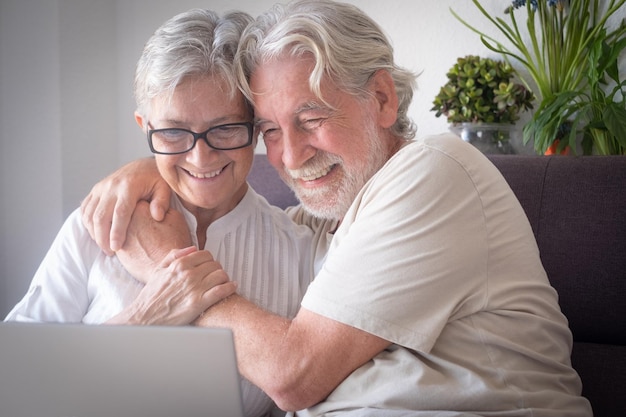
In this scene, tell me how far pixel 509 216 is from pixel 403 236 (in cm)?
24

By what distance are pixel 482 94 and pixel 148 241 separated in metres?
1.33

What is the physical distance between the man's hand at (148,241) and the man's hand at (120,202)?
15 mm

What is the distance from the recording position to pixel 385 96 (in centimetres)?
155

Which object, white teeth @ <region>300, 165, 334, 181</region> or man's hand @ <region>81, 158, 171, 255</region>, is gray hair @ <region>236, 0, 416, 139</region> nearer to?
white teeth @ <region>300, 165, 334, 181</region>

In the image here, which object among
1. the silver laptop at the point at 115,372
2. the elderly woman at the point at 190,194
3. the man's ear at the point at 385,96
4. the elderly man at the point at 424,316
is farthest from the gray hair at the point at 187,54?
the silver laptop at the point at 115,372

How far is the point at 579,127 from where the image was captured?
2.27 metres

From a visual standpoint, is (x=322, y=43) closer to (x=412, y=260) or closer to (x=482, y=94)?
(x=412, y=260)

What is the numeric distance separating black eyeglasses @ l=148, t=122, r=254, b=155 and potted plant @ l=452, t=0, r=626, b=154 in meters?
0.97

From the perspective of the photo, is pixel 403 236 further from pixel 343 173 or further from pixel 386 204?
pixel 343 173

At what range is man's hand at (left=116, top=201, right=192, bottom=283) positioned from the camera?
56.7 inches

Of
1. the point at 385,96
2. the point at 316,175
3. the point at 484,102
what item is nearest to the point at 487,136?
the point at 484,102

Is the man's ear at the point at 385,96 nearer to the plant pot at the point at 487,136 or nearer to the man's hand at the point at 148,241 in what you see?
the man's hand at the point at 148,241

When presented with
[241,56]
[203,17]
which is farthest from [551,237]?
[203,17]

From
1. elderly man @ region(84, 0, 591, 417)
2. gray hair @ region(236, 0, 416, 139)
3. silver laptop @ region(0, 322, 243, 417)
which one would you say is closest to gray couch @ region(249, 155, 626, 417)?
elderly man @ region(84, 0, 591, 417)
